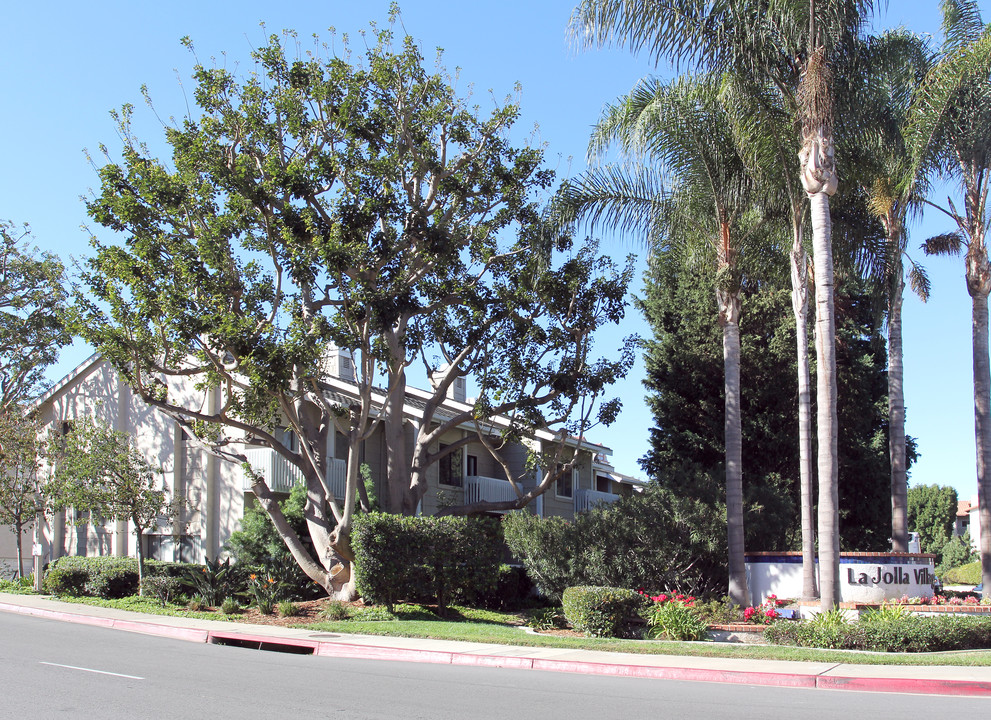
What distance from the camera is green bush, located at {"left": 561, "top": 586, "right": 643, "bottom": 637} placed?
17078 mm

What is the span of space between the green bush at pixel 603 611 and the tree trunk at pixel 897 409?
30.9 ft

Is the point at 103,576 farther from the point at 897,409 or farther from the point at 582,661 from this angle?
the point at 897,409

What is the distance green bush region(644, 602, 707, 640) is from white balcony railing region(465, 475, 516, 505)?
14.9 m

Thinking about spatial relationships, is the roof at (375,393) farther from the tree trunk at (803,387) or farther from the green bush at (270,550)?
the tree trunk at (803,387)

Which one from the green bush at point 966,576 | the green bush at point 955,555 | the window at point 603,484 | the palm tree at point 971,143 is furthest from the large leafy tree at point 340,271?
the green bush at point 955,555

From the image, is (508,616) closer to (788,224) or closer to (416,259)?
(416,259)

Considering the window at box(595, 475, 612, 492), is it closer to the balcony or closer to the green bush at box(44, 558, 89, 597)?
the balcony

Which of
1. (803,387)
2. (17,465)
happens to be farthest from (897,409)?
(17,465)

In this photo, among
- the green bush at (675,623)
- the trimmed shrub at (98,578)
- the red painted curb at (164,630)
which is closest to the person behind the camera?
the green bush at (675,623)

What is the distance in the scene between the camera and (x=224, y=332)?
19.0 meters

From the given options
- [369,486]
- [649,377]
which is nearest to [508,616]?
[369,486]

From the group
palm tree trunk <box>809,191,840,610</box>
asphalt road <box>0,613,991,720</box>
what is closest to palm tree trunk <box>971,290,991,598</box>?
palm tree trunk <box>809,191,840,610</box>

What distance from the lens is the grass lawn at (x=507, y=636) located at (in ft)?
42.8

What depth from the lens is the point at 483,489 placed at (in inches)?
1256
